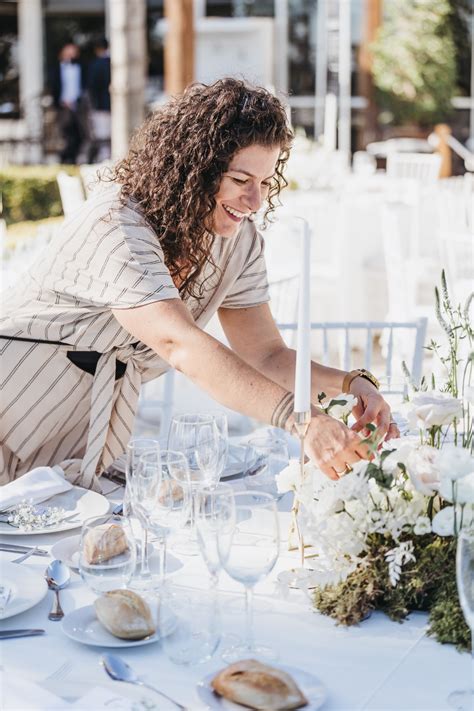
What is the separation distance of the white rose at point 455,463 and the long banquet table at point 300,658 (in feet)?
0.82

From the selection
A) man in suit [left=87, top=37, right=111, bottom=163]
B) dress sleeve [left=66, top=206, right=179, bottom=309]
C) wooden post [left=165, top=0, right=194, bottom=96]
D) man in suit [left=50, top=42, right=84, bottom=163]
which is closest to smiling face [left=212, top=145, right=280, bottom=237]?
dress sleeve [left=66, top=206, right=179, bottom=309]

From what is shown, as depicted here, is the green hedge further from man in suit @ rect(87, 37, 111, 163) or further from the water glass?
the water glass

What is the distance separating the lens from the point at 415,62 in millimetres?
13820

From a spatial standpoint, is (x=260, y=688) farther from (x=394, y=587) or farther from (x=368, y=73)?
→ (x=368, y=73)

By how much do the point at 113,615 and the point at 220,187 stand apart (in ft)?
3.44

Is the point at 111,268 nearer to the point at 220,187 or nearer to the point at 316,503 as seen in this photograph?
the point at 220,187

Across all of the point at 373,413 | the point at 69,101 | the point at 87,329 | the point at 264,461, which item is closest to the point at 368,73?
the point at 69,101

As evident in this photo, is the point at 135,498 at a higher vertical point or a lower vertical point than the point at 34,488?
higher

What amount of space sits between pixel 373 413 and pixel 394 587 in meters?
0.54

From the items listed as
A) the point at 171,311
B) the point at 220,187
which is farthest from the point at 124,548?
the point at 220,187

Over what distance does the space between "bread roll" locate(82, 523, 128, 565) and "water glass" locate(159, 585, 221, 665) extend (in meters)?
0.15

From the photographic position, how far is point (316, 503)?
5.15 feet

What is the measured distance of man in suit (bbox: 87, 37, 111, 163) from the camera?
13242mm

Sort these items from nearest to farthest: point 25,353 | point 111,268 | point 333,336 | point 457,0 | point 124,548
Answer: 1. point 124,548
2. point 111,268
3. point 25,353
4. point 333,336
5. point 457,0
